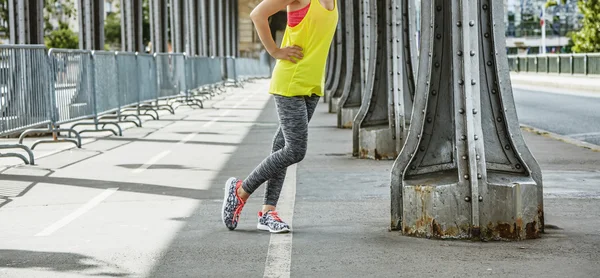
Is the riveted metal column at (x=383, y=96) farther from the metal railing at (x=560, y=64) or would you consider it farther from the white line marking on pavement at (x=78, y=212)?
the metal railing at (x=560, y=64)

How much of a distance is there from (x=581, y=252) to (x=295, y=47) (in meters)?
2.14

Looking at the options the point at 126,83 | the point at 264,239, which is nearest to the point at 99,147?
the point at 126,83

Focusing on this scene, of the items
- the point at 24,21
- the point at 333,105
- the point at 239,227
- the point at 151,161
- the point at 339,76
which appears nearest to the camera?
the point at 239,227

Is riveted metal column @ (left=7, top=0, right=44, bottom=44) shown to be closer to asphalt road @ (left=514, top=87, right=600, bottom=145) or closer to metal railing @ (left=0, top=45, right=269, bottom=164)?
metal railing @ (left=0, top=45, right=269, bottom=164)

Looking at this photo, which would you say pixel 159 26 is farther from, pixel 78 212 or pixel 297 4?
pixel 297 4

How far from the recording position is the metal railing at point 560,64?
151ft

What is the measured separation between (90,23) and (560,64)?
33.5 meters

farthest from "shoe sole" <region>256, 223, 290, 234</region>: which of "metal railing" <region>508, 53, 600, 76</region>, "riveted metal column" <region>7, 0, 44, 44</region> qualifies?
"metal railing" <region>508, 53, 600, 76</region>

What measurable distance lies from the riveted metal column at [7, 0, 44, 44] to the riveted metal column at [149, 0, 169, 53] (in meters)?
18.1

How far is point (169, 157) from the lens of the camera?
45.6 ft

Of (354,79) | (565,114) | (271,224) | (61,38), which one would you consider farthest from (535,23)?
(271,224)

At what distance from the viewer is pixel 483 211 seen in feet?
23.0

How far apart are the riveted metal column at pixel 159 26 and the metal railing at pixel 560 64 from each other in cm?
1731

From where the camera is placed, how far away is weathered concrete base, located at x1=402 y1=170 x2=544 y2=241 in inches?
276
